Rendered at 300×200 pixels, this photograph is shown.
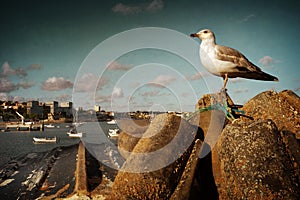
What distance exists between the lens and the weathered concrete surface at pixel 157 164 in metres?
4.68

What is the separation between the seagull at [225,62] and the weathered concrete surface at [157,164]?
1909mm

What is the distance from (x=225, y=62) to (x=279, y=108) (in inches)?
67.6

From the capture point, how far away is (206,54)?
6.44 meters

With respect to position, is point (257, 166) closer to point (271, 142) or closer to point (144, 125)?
point (271, 142)

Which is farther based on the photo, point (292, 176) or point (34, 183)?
point (34, 183)

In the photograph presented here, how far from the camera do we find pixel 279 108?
585 cm

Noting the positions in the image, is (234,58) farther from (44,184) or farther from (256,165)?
(44,184)

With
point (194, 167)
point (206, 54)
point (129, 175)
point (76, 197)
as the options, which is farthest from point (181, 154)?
point (76, 197)

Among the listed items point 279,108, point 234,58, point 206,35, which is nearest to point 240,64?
point 234,58

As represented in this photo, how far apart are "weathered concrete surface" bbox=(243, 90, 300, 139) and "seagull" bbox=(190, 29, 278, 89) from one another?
20.6 inches

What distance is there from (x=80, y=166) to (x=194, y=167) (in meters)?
7.14

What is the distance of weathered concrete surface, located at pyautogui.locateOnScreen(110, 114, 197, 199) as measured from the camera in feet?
15.4

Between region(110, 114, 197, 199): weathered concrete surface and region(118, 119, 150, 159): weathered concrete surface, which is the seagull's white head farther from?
region(118, 119, 150, 159): weathered concrete surface

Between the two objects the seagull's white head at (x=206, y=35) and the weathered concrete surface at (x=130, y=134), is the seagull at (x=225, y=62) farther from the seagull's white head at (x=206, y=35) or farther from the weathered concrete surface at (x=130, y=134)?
the weathered concrete surface at (x=130, y=134)
